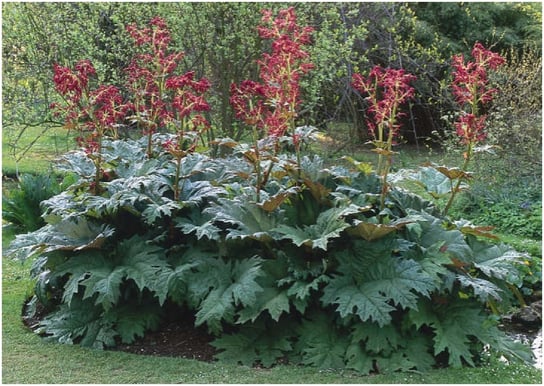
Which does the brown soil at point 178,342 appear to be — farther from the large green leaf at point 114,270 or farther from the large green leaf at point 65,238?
the large green leaf at point 65,238

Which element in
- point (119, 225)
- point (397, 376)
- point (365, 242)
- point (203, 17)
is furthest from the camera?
point (203, 17)

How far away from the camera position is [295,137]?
4.50 m

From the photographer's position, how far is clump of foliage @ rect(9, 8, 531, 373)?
162 inches

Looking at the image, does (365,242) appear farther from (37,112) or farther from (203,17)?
(37,112)

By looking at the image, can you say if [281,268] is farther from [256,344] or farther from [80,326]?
[80,326]

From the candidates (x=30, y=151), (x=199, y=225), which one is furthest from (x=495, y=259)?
(x=30, y=151)

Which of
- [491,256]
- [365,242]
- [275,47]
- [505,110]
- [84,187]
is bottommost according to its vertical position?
[505,110]

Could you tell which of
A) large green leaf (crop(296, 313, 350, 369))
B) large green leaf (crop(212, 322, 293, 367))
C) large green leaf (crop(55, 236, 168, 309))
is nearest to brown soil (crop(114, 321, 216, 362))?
large green leaf (crop(212, 322, 293, 367))

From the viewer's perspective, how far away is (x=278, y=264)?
4.28 m

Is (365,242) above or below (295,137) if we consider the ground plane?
below

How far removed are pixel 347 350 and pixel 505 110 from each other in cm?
532

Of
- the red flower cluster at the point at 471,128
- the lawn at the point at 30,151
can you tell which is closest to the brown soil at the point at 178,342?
the red flower cluster at the point at 471,128

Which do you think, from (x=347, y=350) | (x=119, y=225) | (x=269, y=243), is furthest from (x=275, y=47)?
(x=347, y=350)

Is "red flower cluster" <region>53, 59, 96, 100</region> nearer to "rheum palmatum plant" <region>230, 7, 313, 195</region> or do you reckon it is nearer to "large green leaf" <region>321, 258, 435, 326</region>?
"rheum palmatum plant" <region>230, 7, 313, 195</region>
